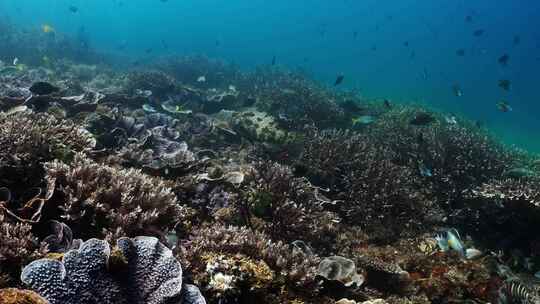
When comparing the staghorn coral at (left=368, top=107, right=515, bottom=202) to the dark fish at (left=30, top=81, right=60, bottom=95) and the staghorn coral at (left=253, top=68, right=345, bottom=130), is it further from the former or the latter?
the dark fish at (left=30, top=81, right=60, bottom=95)

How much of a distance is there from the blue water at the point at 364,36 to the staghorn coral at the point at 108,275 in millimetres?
60738

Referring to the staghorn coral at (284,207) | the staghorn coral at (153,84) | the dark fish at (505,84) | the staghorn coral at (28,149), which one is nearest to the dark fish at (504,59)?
the dark fish at (505,84)

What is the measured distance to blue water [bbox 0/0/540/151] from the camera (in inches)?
3310

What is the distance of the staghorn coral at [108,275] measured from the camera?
2654 millimetres

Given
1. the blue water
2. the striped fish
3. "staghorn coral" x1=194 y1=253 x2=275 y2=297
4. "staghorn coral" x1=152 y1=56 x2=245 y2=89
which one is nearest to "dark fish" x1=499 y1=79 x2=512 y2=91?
the striped fish

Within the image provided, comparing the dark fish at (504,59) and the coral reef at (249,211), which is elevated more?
the dark fish at (504,59)

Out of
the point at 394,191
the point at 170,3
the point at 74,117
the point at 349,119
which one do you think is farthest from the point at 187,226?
the point at 170,3

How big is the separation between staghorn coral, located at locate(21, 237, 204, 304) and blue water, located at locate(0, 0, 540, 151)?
60738mm

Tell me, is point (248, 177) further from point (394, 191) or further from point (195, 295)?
point (195, 295)

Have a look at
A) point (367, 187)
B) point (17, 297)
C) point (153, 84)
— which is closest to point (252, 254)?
point (17, 297)

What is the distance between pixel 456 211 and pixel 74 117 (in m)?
9.42

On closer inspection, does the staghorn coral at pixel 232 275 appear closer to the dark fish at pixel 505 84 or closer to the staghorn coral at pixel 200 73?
the dark fish at pixel 505 84

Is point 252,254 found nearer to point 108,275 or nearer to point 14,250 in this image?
point 108,275

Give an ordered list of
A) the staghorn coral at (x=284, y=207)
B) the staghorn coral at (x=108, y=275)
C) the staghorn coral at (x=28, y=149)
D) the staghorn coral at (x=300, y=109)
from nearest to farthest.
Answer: the staghorn coral at (x=108, y=275) < the staghorn coral at (x=28, y=149) < the staghorn coral at (x=284, y=207) < the staghorn coral at (x=300, y=109)
